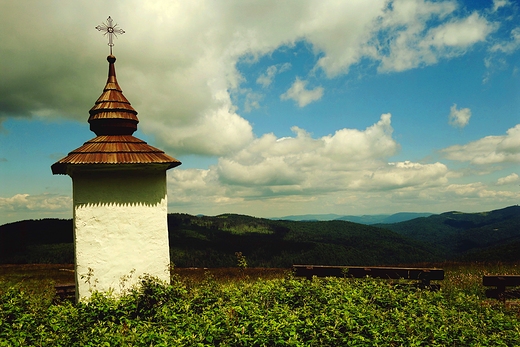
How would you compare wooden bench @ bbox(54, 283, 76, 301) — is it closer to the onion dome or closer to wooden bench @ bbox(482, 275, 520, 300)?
the onion dome

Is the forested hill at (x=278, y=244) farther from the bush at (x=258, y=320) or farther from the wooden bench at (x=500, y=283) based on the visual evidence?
the wooden bench at (x=500, y=283)

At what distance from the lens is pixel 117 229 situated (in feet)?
29.7

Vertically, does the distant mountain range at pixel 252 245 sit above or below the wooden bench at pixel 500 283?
below

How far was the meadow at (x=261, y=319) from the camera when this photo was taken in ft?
18.1

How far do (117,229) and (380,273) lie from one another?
8.41 meters

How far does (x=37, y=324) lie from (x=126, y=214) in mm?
3383

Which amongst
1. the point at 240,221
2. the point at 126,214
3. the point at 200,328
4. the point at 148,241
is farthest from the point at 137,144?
the point at 240,221

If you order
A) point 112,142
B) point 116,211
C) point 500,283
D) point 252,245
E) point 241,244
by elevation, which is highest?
point 112,142

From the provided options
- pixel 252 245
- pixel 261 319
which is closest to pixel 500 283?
pixel 261 319

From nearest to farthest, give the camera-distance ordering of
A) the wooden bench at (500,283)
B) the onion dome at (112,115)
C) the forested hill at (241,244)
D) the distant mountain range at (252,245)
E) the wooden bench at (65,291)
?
the wooden bench at (500,283), the onion dome at (112,115), the wooden bench at (65,291), the distant mountain range at (252,245), the forested hill at (241,244)

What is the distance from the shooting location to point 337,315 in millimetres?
6391

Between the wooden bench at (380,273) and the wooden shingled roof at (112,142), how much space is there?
5876mm

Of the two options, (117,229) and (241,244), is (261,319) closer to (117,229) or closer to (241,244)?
(117,229)

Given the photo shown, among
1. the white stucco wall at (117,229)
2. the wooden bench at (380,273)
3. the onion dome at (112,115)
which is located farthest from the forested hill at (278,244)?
the onion dome at (112,115)
